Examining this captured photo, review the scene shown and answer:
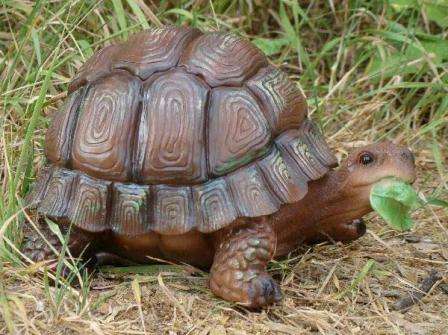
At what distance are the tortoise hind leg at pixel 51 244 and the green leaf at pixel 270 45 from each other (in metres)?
1.77

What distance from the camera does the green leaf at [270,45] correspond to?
4004 mm

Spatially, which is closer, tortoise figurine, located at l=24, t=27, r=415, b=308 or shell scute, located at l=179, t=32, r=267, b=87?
tortoise figurine, located at l=24, t=27, r=415, b=308

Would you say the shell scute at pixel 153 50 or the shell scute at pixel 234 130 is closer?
the shell scute at pixel 234 130

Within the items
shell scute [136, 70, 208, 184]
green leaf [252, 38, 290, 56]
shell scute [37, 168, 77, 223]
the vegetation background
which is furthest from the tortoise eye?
green leaf [252, 38, 290, 56]

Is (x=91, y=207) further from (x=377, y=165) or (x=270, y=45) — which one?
(x=270, y=45)

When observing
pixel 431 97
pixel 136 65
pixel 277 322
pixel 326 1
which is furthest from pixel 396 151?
pixel 326 1

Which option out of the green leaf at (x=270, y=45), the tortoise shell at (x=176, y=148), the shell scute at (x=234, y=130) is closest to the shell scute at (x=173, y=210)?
the tortoise shell at (x=176, y=148)

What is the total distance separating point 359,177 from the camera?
103 inches

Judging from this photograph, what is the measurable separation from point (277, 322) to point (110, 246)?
0.65 meters

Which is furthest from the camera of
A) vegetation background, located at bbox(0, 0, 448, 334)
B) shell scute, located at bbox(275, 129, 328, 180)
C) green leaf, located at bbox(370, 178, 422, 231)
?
shell scute, located at bbox(275, 129, 328, 180)

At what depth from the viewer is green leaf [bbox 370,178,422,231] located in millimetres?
2407

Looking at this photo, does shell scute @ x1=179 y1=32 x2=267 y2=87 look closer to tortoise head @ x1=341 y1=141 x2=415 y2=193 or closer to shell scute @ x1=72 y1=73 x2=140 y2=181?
shell scute @ x1=72 y1=73 x2=140 y2=181

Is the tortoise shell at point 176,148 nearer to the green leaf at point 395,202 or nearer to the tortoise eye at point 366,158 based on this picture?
the tortoise eye at point 366,158

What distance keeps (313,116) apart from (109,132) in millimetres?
1570
